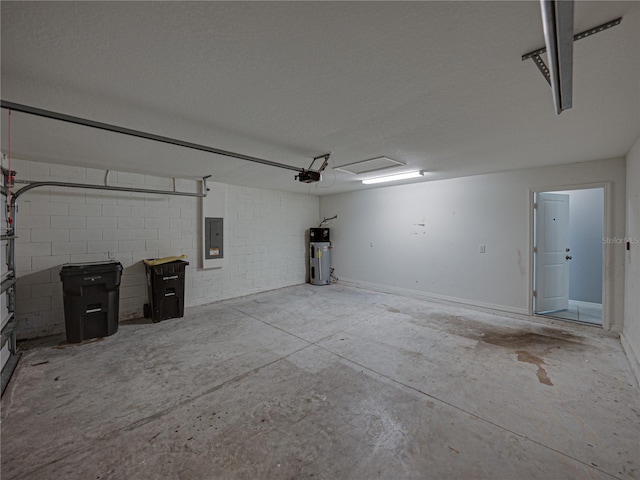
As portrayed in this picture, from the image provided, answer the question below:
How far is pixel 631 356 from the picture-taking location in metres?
2.79

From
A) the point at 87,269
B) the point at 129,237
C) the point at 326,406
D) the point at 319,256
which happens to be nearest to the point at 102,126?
the point at 87,269

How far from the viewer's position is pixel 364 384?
2412 millimetres

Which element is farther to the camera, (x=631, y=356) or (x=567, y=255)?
(x=567, y=255)

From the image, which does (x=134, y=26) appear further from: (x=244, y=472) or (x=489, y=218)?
(x=489, y=218)

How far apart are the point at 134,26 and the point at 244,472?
8.01ft

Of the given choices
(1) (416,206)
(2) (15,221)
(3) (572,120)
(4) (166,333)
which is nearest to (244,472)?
(4) (166,333)

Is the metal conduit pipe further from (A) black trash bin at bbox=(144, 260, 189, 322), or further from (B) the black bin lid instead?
(A) black trash bin at bbox=(144, 260, 189, 322)

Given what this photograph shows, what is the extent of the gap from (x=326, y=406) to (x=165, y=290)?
3.24 meters

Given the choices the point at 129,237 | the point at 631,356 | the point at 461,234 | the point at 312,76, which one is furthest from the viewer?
the point at 461,234

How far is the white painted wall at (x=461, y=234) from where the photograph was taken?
3.88m

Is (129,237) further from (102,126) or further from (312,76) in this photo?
(312,76)

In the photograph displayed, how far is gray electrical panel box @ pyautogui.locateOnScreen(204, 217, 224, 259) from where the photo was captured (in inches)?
202

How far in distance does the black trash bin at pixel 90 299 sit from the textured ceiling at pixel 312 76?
1477mm

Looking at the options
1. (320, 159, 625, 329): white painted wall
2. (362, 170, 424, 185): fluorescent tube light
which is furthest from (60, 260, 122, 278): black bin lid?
(320, 159, 625, 329): white painted wall
